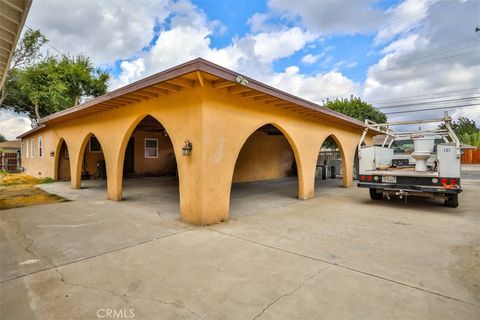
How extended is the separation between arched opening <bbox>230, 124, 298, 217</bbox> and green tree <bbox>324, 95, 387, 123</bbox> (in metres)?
16.8

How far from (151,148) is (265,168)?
7.23 metres

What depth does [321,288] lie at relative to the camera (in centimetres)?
272

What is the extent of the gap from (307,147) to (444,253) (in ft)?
17.4

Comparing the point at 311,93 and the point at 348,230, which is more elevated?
the point at 311,93

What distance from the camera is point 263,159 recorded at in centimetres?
1438

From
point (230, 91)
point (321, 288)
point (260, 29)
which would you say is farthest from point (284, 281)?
point (260, 29)

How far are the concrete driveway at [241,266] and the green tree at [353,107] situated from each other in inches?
1012

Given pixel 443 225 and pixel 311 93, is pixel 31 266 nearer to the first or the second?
pixel 443 225

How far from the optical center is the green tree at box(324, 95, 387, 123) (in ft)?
97.4

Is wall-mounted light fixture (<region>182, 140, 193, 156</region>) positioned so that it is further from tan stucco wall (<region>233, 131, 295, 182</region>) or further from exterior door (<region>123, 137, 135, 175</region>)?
exterior door (<region>123, 137, 135, 175</region>)

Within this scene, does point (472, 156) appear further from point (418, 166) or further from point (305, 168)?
point (305, 168)

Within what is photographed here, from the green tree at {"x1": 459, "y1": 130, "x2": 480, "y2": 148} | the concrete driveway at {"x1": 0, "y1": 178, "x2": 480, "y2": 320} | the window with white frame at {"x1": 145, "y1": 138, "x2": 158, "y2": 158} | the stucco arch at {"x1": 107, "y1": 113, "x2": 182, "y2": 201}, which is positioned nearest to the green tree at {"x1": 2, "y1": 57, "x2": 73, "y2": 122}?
the window with white frame at {"x1": 145, "y1": 138, "x2": 158, "y2": 158}

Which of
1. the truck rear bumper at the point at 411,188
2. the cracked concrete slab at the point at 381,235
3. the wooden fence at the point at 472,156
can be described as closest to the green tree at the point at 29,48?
the cracked concrete slab at the point at 381,235

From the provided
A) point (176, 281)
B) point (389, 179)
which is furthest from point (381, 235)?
point (176, 281)
